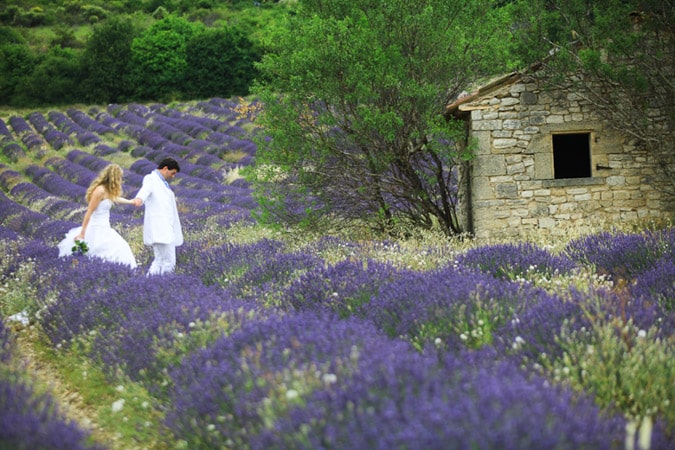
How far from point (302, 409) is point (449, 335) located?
5.27ft

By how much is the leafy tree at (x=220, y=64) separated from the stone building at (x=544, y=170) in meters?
25.3

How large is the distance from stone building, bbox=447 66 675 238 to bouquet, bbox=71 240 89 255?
17.3ft

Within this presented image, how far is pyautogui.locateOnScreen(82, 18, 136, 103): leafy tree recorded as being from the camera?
114 feet

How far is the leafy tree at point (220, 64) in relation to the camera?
108 ft

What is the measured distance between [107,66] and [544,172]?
3107 cm

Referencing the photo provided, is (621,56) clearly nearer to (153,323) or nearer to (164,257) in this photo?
(164,257)

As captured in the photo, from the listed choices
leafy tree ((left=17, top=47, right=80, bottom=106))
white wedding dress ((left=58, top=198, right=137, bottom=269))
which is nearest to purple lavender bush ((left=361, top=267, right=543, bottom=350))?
white wedding dress ((left=58, top=198, right=137, bottom=269))

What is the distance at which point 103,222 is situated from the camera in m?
7.21

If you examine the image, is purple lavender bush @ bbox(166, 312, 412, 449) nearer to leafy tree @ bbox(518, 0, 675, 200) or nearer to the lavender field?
the lavender field

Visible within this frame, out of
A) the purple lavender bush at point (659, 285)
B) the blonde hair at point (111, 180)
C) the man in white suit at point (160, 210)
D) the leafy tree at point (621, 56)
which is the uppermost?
the leafy tree at point (621, 56)

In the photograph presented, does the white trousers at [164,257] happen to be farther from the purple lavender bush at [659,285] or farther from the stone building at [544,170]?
the purple lavender bush at [659,285]

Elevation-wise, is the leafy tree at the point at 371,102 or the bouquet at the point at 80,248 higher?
the leafy tree at the point at 371,102

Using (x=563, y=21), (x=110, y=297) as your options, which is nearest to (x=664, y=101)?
(x=563, y=21)

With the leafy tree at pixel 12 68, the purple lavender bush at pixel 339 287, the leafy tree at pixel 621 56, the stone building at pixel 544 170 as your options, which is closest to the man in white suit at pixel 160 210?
the purple lavender bush at pixel 339 287
